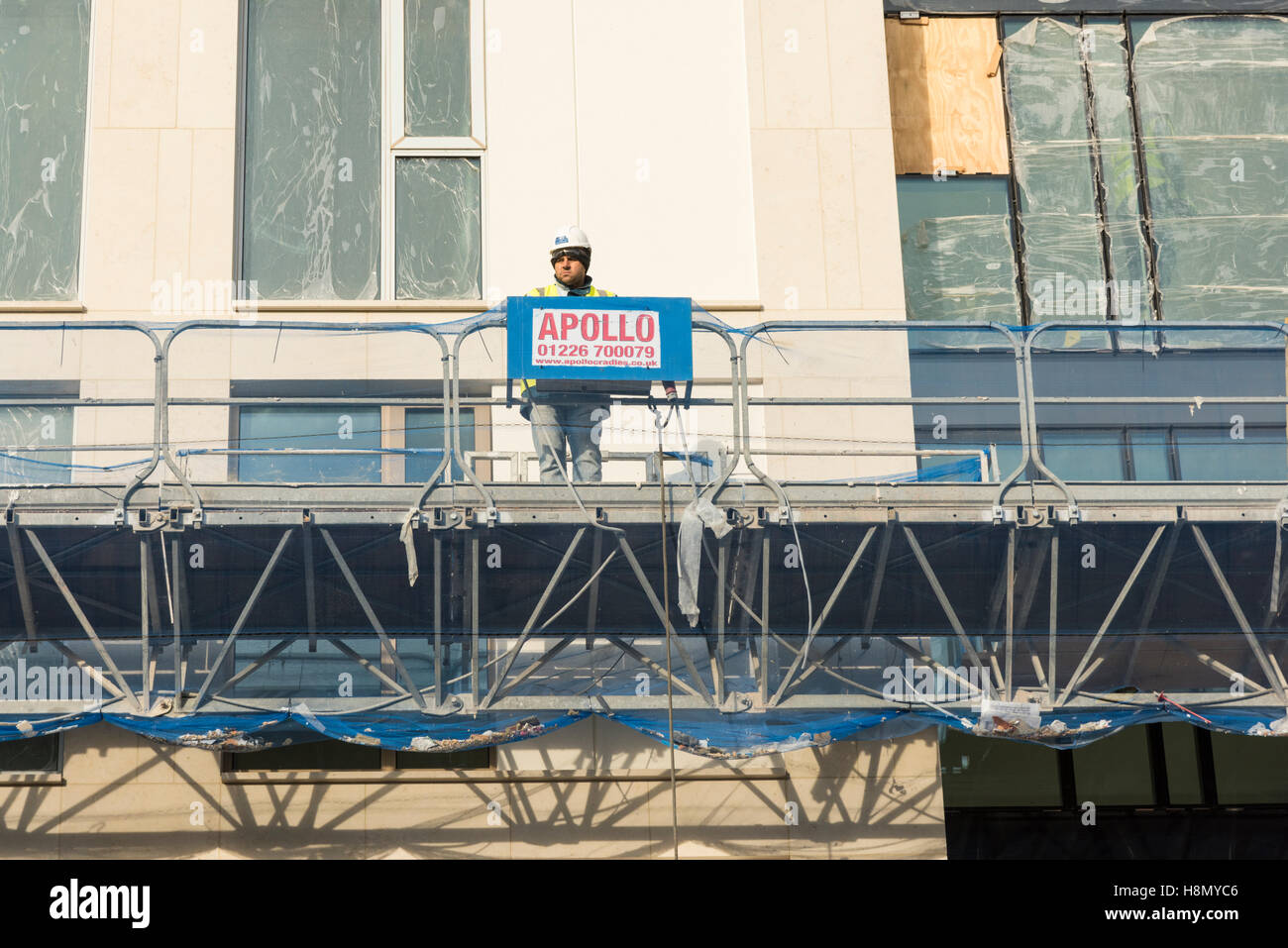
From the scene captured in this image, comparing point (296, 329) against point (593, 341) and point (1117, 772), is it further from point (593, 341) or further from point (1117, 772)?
point (1117, 772)

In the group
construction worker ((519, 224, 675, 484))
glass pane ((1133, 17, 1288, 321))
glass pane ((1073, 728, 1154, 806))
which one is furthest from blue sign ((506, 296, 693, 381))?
glass pane ((1133, 17, 1288, 321))

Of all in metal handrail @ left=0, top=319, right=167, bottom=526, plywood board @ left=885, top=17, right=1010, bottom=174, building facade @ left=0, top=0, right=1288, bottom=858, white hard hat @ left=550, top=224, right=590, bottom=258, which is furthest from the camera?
plywood board @ left=885, top=17, right=1010, bottom=174

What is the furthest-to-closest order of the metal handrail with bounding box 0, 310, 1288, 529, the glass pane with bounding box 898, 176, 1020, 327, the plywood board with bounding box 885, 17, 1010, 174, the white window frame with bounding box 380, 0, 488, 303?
1. the plywood board with bounding box 885, 17, 1010, 174
2. the glass pane with bounding box 898, 176, 1020, 327
3. the white window frame with bounding box 380, 0, 488, 303
4. the metal handrail with bounding box 0, 310, 1288, 529

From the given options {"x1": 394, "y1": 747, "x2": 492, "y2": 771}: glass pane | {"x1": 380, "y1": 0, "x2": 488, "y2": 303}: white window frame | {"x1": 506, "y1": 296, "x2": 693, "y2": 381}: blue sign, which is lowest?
{"x1": 394, "y1": 747, "x2": 492, "y2": 771}: glass pane

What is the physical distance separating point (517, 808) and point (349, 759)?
1.49m

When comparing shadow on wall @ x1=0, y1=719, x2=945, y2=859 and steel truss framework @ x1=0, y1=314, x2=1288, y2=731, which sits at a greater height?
steel truss framework @ x1=0, y1=314, x2=1288, y2=731

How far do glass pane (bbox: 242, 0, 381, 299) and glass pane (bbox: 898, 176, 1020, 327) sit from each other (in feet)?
17.1

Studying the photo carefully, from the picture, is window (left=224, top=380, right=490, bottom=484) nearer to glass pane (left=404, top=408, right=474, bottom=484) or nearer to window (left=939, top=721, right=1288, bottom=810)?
→ glass pane (left=404, top=408, right=474, bottom=484)

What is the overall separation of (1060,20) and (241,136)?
8241mm

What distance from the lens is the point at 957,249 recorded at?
15.9 m

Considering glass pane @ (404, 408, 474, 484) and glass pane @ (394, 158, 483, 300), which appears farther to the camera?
glass pane @ (394, 158, 483, 300)

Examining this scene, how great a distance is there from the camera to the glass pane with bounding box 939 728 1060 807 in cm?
1484
